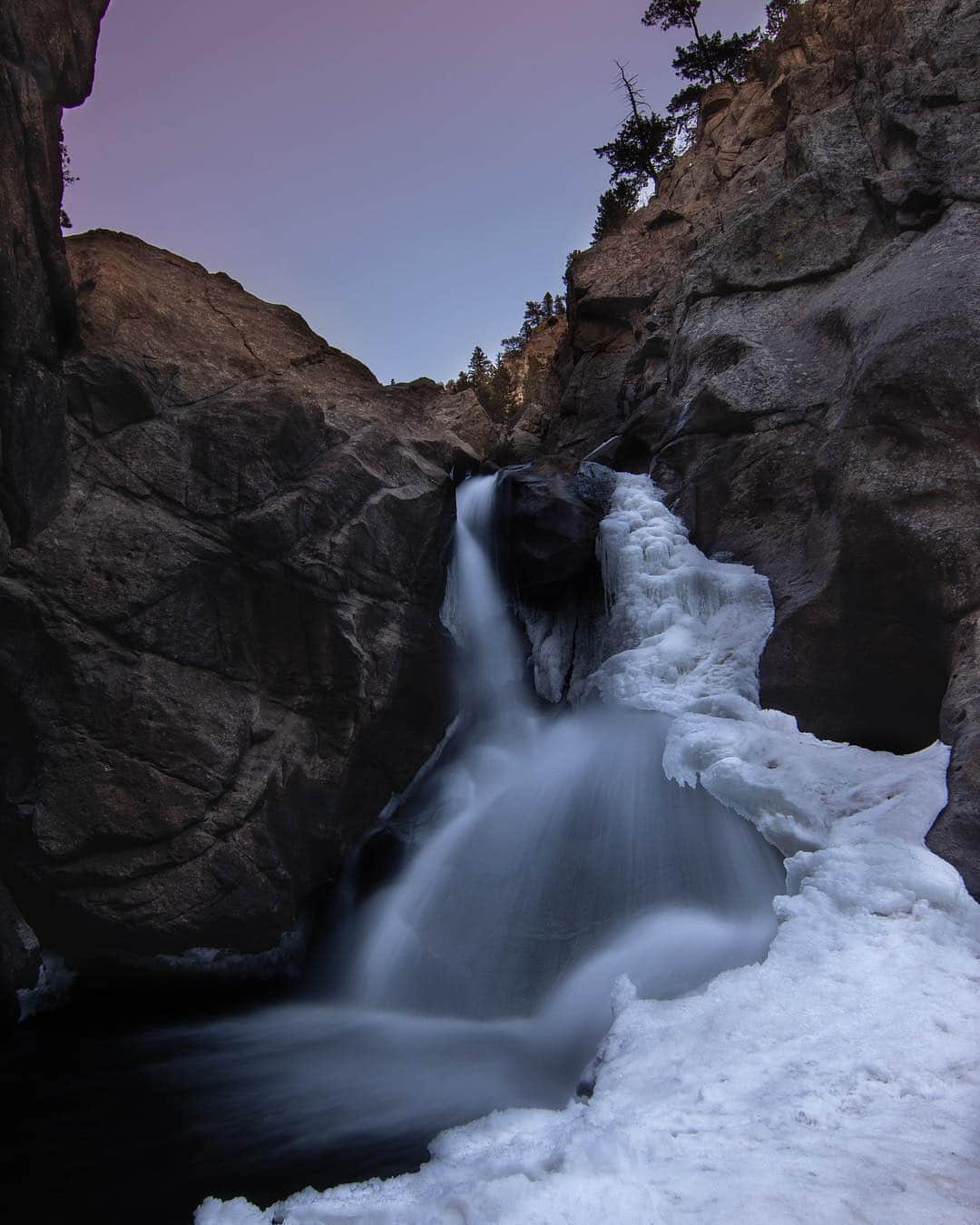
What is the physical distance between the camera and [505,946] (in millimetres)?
8258

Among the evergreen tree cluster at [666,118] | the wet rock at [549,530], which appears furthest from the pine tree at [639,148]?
the wet rock at [549,530]

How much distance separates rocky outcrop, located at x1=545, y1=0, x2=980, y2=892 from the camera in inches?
310

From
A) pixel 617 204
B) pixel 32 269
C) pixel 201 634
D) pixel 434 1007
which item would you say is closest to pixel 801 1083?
pixel 434 1007

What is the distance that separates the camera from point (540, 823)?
970 cm

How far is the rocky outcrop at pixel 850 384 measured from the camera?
7.87m

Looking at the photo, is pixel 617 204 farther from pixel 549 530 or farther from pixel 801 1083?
pixel 801 1083

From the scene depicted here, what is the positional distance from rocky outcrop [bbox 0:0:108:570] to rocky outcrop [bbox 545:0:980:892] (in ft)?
30.3

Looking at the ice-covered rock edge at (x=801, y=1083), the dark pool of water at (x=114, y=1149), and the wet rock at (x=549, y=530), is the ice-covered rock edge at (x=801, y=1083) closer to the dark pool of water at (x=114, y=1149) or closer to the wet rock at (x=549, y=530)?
the dark pool of water at (x=114, y=1149)

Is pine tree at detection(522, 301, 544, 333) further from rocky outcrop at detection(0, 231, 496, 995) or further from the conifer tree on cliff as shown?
rocky outcrop at detection(0, 231, 496, 995)

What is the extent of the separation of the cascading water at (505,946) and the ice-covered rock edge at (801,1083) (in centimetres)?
91

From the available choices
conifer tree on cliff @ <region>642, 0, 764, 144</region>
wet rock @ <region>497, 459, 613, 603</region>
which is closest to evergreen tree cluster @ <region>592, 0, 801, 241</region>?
conifer tree on cliff @ <region>642, 0, 764, 144</region>

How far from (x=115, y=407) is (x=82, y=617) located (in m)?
2.91

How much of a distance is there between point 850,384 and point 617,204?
24.4 metres

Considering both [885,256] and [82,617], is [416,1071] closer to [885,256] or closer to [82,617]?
[82,617]
